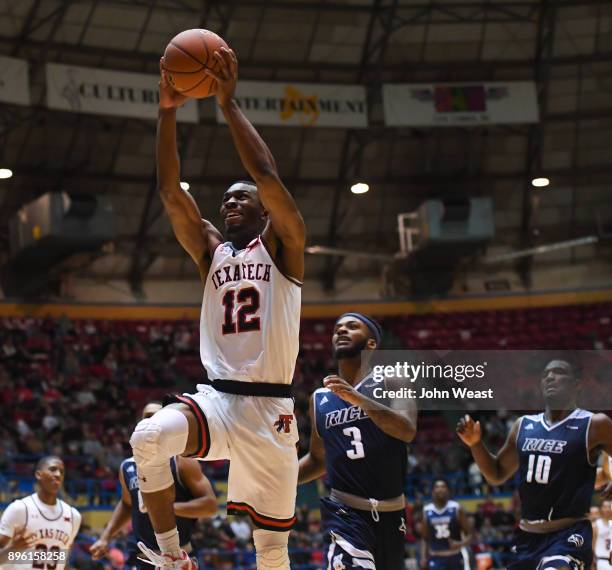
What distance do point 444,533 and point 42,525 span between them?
6471 millimetres

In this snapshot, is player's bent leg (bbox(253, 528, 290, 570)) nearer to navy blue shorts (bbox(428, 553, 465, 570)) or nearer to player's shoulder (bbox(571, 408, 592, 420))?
player's shoulder (bbox(571, 408, 592, 420))

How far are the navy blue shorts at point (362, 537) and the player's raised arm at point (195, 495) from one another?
49.5 inches

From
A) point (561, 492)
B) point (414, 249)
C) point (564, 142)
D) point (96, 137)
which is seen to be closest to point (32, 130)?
point (96, 137)

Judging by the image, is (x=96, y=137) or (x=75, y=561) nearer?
(x=75, y=561)

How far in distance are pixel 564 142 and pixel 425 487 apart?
11294 millimetres

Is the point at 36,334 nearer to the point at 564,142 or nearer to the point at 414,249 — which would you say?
the point at 414,249

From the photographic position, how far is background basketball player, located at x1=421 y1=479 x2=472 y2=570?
15070 millimetres

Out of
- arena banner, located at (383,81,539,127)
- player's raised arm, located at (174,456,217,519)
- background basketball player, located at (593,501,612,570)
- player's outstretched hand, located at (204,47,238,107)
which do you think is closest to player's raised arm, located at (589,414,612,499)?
player's raised arm, located at (174,456,217,519)

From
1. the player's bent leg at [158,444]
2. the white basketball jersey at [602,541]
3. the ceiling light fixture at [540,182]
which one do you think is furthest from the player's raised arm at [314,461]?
the ceiling light fixture at [540,182]

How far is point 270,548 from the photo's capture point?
629cm

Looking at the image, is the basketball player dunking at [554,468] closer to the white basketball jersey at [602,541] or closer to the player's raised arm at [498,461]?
the player's raised arm at [498,461]

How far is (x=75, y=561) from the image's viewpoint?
15352 millimetres

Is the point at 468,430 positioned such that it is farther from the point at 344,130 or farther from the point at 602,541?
the point at 344,130

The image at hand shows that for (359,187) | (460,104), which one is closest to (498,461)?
(460,104)
